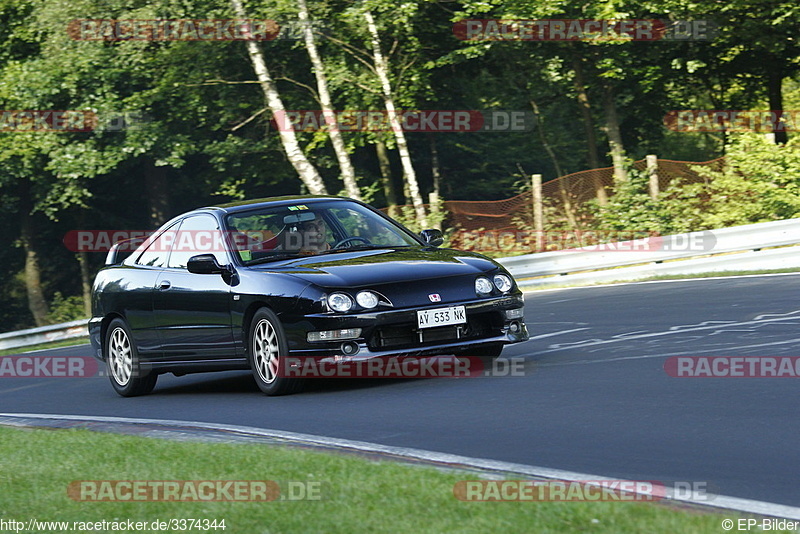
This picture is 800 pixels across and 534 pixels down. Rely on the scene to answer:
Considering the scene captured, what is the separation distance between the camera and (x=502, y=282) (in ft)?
32.2

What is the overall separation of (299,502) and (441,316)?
13.0ft

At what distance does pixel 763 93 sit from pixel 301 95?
1227 centimetres

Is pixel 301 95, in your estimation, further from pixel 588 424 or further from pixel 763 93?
pixel 588 424

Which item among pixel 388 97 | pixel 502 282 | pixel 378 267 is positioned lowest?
pixel 502 282

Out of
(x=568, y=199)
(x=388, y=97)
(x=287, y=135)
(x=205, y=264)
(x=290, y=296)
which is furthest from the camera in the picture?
(x=388, y=97)

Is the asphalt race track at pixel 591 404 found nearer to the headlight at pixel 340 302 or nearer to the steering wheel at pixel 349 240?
the headlight at pixel 340 302

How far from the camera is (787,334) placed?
34.9 feet

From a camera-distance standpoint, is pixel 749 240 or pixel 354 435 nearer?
pixel 354 435

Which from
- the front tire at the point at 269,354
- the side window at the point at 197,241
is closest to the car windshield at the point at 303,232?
the side window at the point at 197,241

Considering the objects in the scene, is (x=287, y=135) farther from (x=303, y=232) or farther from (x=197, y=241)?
(x=303, y=232)

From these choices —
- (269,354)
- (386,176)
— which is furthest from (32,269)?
(269,354)

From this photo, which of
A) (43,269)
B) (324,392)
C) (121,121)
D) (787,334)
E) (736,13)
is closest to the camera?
(324,392)

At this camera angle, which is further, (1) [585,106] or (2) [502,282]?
(1) [585,106]

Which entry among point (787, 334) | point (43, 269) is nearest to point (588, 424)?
point (787, 334)
